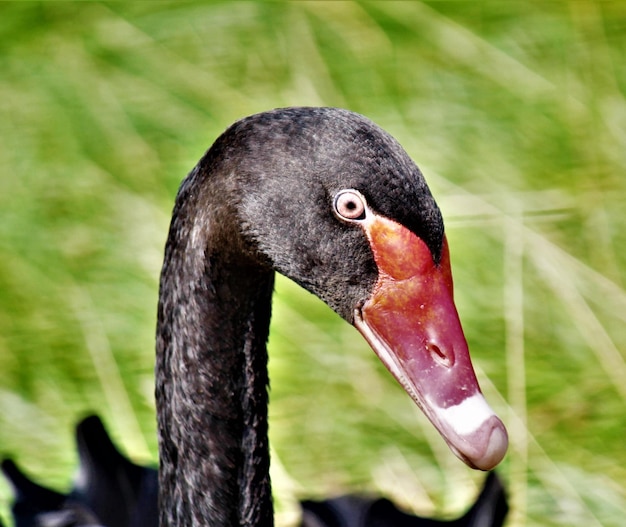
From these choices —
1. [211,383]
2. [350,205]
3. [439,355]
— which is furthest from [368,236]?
[211,383]

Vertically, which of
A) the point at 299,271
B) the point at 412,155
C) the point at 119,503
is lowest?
the point at 119,503

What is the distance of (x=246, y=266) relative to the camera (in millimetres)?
1356

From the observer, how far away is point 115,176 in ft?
8.68

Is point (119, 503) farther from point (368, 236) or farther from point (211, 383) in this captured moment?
point (368, 236)

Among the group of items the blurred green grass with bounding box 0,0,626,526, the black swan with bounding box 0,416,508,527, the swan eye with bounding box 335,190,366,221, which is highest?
the blurred green grass with bounding box 0,0,626,526

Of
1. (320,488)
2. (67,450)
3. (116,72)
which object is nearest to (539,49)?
(116,72)

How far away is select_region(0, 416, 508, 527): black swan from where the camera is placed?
1.78 meters

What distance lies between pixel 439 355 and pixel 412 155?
1416 mm

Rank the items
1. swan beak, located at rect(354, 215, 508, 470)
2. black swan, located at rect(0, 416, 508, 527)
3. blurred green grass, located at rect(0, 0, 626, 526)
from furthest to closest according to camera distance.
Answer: blurred green grass, located at rect(0, 0, 626, 526) < black swan, located at rect(0, 416, 508, 527) < swan beak, located at rect(354, 215, 508, 470)

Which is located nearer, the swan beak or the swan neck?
the swan beak

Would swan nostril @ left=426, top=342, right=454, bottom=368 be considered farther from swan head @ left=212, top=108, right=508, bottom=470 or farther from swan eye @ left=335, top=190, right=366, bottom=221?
swan eye @ left=335, top=190, right=366, bottom=221

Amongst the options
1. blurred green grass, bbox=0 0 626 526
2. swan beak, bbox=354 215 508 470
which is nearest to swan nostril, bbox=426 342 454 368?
swan beak, bbox=354 215 508 470

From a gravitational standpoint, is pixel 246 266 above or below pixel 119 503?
above

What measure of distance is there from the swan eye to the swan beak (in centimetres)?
1
